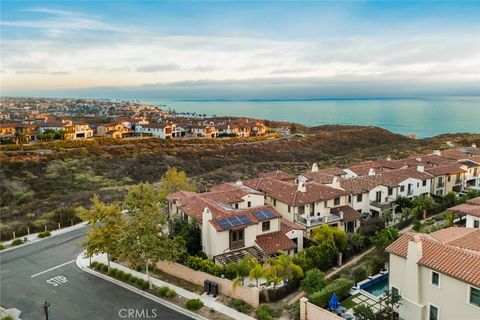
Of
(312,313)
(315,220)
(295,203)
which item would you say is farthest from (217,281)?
(315,220)

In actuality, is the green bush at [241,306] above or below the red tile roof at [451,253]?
below

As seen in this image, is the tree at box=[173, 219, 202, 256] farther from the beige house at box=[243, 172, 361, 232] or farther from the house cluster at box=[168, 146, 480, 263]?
the beige house at box=[243, 172, 361, 232]

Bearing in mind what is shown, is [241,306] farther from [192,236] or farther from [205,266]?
[192,236]

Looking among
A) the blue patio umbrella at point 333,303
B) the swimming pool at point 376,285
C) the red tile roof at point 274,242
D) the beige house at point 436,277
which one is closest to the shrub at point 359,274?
the swimming pool at point 376,285

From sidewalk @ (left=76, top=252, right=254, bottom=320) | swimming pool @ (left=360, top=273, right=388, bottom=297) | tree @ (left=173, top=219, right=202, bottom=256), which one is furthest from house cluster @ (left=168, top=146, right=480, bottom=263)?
swimming pool @ (left=360, top=273, right=388, bottom=297)

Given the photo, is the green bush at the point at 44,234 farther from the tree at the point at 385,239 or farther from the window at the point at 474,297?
the window at the point at 474,297

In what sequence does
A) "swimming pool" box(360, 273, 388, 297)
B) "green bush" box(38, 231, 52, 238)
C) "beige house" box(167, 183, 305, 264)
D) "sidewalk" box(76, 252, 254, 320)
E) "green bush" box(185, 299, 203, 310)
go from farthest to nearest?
"green bush" box(38, 231, 52, 238) < "beige house" box(167, 183, 305, 264) < "swimming pool" box(360, 273, 388, 297) < "green bush" box(185, 299, 203, 310) < "sidewalk" box(76, 252, 254, 320)
